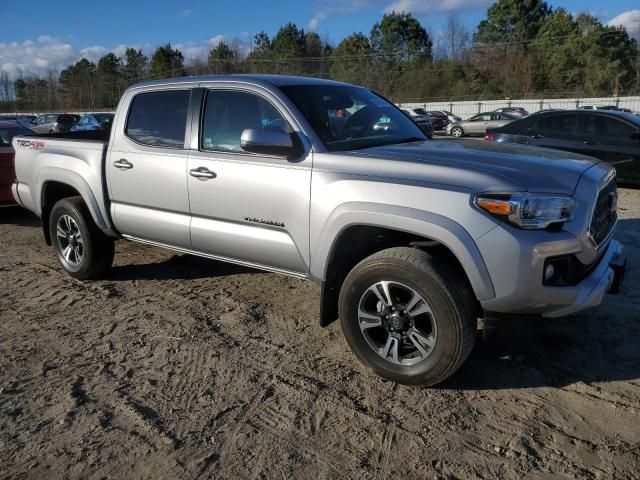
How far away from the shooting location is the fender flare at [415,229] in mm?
2986

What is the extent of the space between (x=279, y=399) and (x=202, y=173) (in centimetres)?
179

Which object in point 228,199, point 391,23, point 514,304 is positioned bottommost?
point 514,304

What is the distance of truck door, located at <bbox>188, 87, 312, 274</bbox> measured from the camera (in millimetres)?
3709

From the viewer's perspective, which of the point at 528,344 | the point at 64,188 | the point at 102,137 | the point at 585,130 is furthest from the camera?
the point at 585,130

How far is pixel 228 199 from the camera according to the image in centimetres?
403

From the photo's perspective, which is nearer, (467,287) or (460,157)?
(467,287)

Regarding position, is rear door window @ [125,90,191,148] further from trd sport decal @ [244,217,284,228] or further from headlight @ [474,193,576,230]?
headlight @ [474,193,576,230]

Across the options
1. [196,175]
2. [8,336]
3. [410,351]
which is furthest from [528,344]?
[8,336]

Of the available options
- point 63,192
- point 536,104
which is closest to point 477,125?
point 536,104

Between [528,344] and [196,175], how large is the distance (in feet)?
8.95

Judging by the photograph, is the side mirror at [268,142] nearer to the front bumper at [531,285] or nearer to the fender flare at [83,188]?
the front bumper at [531,285]

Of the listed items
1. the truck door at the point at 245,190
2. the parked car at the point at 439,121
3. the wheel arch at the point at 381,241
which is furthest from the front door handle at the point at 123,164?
the parked car at the point at 439,121

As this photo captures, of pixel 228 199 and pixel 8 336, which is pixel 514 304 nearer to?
pixel 228 199

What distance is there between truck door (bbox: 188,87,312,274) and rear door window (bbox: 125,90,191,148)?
0.84 feet
